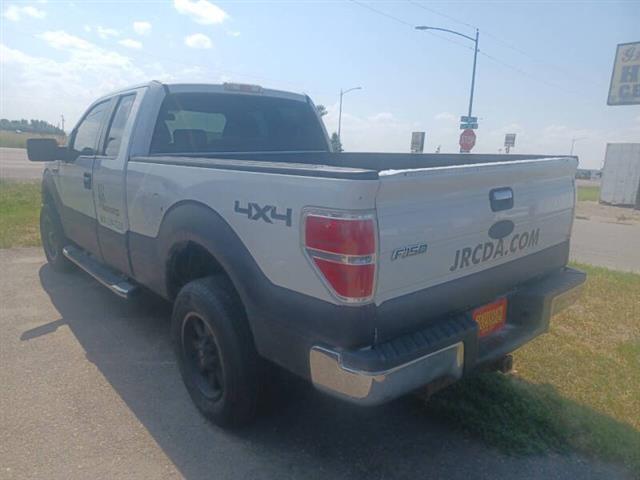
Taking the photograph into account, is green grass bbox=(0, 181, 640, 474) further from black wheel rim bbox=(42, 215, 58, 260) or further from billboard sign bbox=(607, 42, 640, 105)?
billboard sign bbox=(607, 42, 640, 105)

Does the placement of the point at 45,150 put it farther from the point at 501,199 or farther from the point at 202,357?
the point at 501,199

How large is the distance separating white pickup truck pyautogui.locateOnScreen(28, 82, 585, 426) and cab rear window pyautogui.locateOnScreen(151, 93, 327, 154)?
0.03 meters

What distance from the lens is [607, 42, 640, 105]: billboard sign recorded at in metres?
23.4

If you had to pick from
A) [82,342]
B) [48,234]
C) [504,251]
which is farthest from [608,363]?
[48,234]

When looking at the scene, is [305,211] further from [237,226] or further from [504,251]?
[504,251]

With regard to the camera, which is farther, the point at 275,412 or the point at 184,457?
the point at 275,412

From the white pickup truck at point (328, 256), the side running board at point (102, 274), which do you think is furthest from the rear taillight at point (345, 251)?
the side running board at point (102, 274)

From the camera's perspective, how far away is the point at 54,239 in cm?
590

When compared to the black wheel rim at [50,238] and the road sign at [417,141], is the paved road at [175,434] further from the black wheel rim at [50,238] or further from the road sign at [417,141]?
the road sign at [417,141]

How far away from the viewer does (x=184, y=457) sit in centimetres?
267

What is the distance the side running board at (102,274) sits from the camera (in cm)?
395

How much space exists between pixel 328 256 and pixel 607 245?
10.0 m

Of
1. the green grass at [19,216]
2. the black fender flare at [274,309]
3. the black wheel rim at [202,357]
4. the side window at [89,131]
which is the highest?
the side window at [89,131]

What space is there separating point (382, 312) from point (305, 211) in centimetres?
56
